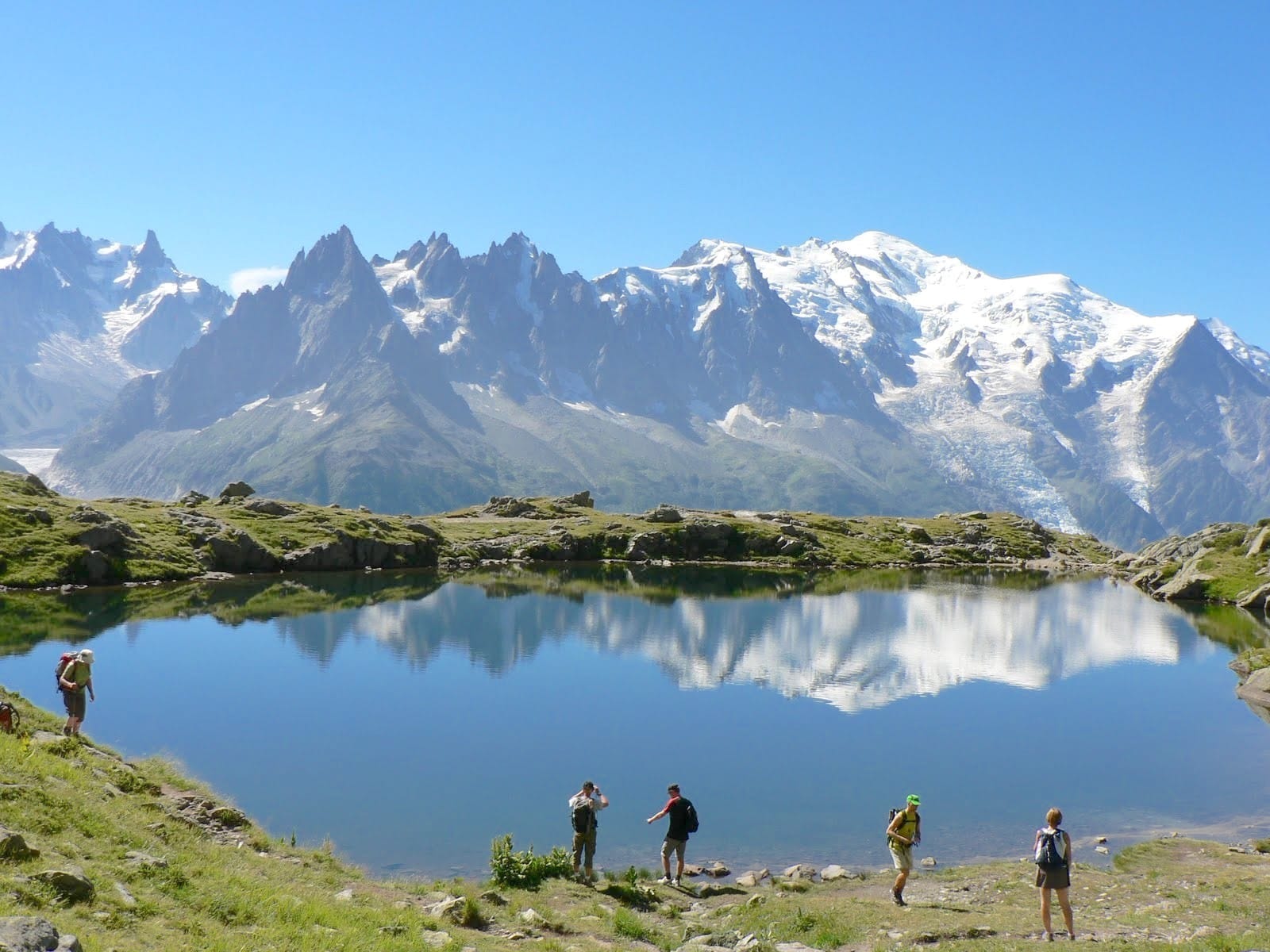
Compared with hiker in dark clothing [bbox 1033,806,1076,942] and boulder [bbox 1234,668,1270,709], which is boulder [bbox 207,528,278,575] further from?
hiker in dark clothing [bbox 1033,806,1076,942]

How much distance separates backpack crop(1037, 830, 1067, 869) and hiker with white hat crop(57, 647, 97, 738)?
107 ft

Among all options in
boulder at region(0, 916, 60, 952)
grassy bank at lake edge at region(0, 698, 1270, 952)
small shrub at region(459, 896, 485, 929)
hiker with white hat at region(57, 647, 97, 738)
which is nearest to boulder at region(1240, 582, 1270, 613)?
grassy bank at lake edge at region(0, 698, 1270, 952)

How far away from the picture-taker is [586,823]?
32531 mm

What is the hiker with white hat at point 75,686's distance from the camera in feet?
119

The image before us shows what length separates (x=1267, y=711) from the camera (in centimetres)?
6962

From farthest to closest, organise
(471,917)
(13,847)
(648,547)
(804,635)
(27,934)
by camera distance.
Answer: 1. (648,547)
2. (804,635)
3. (471,917)
4. (13,847)
5. (27,934)

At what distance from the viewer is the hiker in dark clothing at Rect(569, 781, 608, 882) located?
3256 cm

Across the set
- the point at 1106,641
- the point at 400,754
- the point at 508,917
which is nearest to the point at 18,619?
the point at 400,754

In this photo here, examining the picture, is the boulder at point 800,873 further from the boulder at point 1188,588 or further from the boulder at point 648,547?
the boulder at point 648,547

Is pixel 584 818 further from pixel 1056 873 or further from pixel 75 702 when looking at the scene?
pixel 75 702

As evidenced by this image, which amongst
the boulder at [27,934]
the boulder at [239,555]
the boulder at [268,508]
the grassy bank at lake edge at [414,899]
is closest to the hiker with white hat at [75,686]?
the grassy bank at lake edge at [414,899]

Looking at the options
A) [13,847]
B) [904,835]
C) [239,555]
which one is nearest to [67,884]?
[13,847]

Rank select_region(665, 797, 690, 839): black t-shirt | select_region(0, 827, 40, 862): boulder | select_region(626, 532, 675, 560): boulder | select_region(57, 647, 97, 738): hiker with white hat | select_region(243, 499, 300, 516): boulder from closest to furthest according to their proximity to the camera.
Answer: select_region(0, 827, 40, 862): boulder
select_region(665, 797, 690, 839): black t-shirt
select_region(57, 647, 97, 738): hiker with white hat
select_region(243, 499, 300, 516): boulder
select_region(626, 532, 675, 560): boulder

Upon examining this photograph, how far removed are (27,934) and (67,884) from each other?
10.7ft
